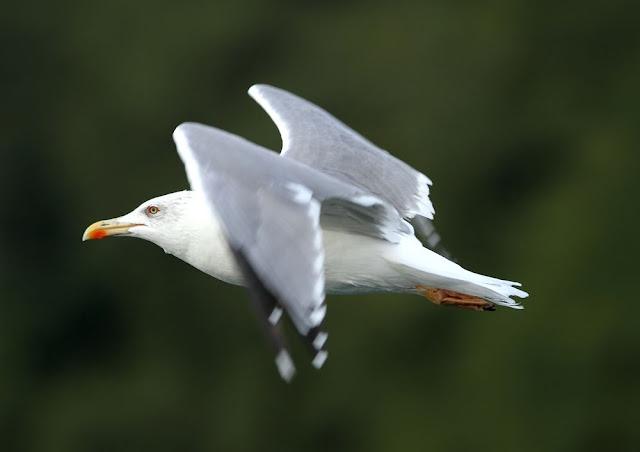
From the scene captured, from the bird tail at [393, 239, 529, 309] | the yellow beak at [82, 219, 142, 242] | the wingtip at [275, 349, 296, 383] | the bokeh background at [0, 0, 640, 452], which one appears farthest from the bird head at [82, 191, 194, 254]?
the bokeh background at [0, 0, 640, 452]

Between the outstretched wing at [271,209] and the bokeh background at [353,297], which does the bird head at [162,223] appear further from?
the bokeh background at [353,297]

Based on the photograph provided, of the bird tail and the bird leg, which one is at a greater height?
the bird tail

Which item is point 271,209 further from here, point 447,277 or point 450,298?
point 450,298

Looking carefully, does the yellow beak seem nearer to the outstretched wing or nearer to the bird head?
the bird head

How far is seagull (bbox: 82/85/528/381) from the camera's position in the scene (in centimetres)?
509

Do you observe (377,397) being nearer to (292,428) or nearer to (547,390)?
(292,428)

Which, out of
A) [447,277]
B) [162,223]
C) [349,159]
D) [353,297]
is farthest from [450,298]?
[353,297]

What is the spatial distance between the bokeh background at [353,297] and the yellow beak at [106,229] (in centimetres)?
614

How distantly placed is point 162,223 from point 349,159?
83 centimetres

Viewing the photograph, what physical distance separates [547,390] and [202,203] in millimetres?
6440

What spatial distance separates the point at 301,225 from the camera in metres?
5.21

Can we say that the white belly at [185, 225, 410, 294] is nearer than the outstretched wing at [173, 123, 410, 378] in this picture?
No

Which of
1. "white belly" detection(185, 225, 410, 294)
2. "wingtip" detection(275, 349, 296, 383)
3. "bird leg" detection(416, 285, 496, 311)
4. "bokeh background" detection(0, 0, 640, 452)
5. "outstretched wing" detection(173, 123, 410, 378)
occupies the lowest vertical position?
"bokeh background" detection(0, 0, 640, 452)

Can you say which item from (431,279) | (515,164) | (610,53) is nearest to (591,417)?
(515,164)
